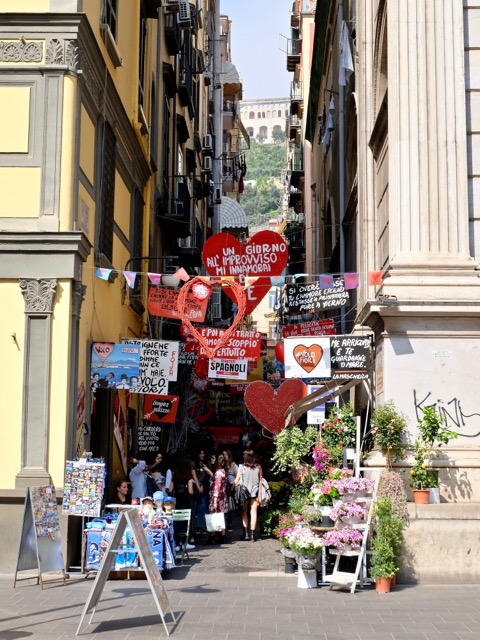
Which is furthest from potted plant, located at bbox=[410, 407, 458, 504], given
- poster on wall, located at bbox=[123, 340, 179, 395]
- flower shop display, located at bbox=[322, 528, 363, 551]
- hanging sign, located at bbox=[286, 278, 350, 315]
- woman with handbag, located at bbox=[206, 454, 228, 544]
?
woman with handbag, located at bbox=[206, 454, 228, 544]

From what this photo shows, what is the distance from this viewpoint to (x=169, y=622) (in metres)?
10.1

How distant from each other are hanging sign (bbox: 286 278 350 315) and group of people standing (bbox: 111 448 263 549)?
3298 millimetres

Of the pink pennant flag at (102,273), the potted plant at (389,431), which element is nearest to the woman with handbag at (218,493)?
the pink pennant flag at (102,273)

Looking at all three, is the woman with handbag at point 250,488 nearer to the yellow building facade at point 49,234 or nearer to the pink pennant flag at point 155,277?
the yellow building facade at point 49,234

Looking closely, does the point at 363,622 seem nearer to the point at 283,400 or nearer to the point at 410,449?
the point at 410,449

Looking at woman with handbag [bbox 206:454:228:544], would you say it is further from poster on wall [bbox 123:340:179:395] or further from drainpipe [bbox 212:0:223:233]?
drainpipe [bbox 212:0:223:233]

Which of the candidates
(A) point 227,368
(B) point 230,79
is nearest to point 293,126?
(B) point 230,79

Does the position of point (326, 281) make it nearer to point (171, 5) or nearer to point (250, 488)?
point (250, 488)

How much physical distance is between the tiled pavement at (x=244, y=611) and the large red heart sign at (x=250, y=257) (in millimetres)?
6447

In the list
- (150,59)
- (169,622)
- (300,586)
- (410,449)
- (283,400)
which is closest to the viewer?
(169,622)

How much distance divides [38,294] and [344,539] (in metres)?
5.60

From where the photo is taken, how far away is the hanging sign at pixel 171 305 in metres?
18.6

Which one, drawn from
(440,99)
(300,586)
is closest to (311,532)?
(300,586)

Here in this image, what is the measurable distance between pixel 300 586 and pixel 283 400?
20.6ft
